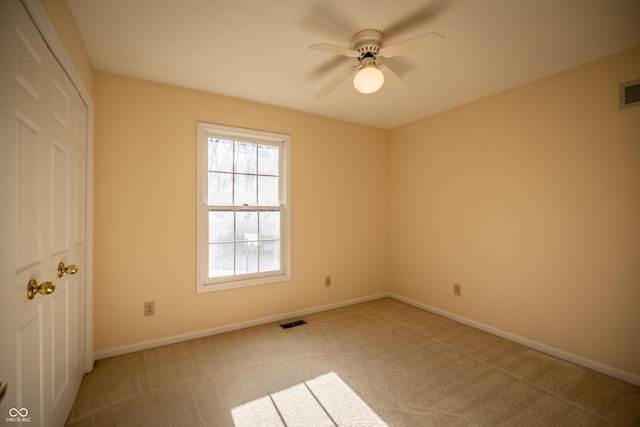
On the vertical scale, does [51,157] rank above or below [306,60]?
below

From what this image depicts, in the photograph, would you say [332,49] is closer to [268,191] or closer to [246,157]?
[246,157]

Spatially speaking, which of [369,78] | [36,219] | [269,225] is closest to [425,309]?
[269,225]

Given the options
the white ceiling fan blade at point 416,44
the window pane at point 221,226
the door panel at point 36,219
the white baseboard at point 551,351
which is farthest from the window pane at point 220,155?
the white baseboard at point 551,351

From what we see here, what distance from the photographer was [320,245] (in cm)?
367

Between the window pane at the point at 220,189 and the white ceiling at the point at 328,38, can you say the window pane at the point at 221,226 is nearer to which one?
the window pane at the point at 220,189

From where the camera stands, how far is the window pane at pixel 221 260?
3.00m

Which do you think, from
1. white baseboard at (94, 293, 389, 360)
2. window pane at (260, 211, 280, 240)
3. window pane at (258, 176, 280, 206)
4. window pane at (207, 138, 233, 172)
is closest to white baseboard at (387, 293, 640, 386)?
white baseboard at (94, 293, 389, 360)

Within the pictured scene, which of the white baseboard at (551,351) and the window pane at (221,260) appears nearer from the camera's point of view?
the white baseboard at (551,351)

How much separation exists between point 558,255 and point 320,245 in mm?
2387

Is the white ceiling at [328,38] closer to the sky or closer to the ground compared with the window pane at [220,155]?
closer to the sky

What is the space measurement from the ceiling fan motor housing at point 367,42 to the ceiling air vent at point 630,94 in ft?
6.24

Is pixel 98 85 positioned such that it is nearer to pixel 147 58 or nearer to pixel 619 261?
pixel 147 58

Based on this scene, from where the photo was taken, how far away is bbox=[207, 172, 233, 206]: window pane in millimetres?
3000

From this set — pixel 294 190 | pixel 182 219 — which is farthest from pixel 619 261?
pixel 182 219
